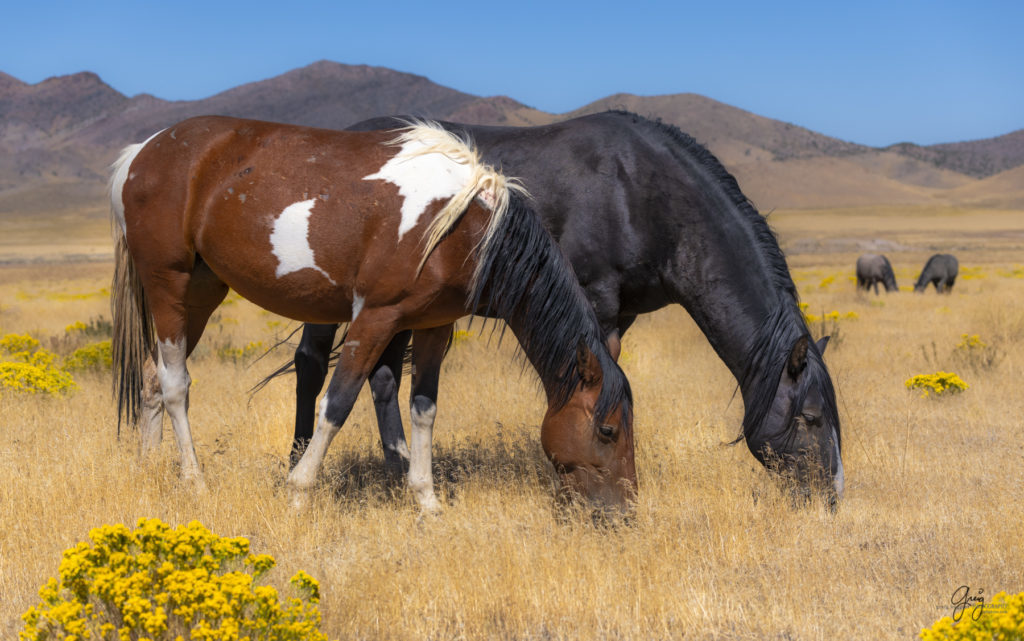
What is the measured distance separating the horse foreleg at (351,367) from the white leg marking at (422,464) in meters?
0.58

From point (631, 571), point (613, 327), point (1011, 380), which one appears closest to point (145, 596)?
point (631, 571)

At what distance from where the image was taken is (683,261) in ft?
18.1

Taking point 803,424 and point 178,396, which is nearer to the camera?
point 803,424

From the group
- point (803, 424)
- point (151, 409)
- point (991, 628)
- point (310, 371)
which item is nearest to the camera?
point (991, 628)

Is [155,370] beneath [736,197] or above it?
beneath

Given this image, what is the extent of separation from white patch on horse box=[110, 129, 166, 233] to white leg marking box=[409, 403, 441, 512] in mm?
2220

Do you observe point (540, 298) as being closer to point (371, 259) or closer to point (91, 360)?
point (371, 259)

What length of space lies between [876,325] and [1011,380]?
20.4 feet

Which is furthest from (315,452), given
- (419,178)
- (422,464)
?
(419,178)

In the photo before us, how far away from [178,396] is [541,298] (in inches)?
94.2

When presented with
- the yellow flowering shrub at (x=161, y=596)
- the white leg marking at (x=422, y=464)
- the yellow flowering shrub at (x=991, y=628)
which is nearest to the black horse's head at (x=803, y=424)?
the white leg marking at (x=422, y=464)

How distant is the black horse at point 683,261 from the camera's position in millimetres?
5160

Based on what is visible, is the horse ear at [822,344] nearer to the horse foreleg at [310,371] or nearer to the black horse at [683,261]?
the black horse at [683,261]
